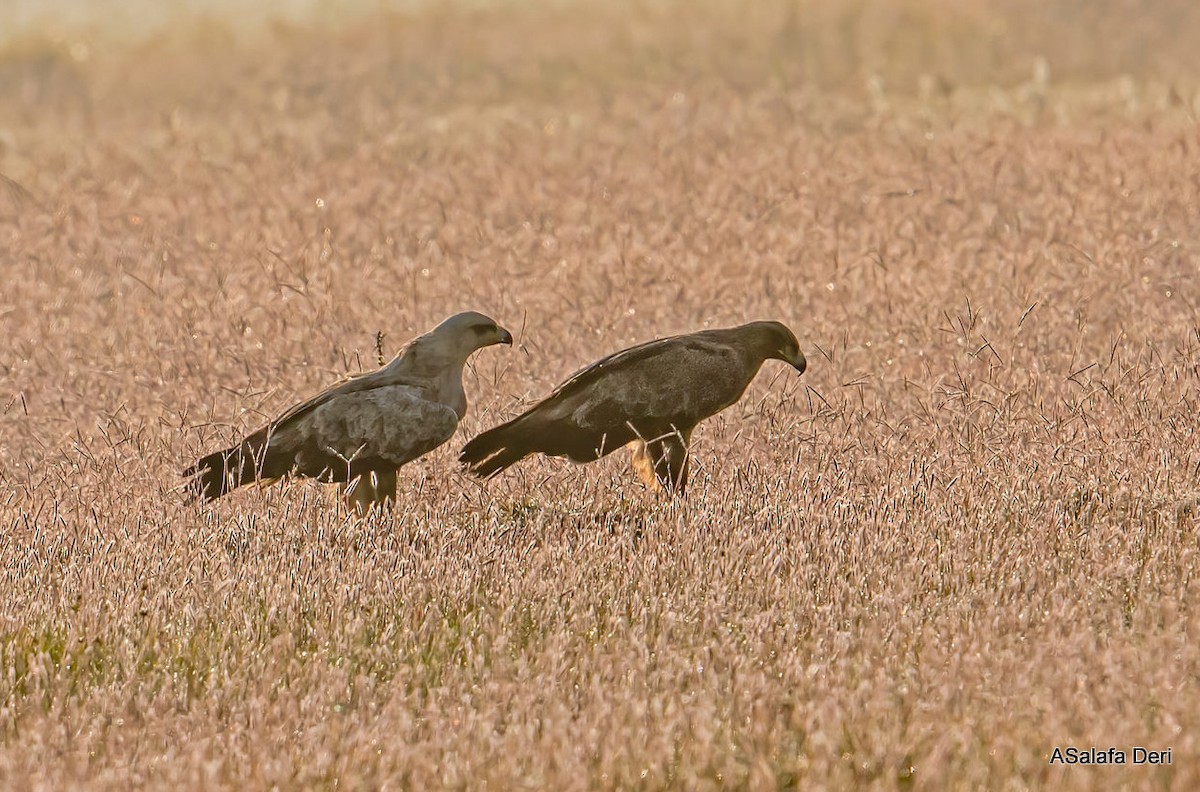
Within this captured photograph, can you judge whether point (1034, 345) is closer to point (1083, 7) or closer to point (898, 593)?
point (898, 593)

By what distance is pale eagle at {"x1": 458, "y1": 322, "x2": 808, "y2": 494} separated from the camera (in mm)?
6828

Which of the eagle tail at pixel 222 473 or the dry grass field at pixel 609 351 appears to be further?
the eagle tail at pixel 222 473

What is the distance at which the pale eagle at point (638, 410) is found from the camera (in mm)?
6828

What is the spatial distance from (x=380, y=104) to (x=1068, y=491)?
37.5 feet

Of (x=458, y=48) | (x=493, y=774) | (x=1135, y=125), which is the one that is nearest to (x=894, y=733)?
(x=493, y=774)

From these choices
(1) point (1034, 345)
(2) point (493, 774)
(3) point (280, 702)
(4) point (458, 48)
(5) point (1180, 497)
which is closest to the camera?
(2) point (493, 774)

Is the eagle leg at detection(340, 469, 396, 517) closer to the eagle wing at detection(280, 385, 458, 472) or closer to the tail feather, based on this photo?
the eagle wing at detection(280, 385, 458, 472)

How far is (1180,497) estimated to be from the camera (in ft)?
20.2

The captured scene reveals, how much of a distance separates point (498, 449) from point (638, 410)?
1.92 feet

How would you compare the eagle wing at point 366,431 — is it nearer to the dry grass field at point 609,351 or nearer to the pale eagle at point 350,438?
the pale eagle at point 350,438

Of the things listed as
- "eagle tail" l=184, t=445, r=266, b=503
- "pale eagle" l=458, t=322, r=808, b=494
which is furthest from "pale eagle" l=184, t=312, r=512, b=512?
"pale eagle" l=458, t=322, r=808, b=494

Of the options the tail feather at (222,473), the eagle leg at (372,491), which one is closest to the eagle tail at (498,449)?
the eagle leg at (372,491)

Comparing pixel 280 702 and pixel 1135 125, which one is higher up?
pixel 1135 125

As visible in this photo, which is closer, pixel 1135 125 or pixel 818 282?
pixel 818 282
